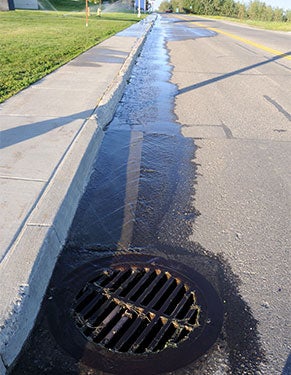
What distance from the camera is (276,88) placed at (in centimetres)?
1015

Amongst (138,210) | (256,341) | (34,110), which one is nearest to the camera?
(256,341)

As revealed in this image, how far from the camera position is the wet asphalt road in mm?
2594

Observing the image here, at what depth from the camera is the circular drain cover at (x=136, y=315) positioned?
2.50 meters

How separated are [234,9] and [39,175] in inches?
4721

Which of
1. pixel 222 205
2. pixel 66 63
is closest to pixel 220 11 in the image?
pixel 66 63

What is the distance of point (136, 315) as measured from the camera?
2791mm

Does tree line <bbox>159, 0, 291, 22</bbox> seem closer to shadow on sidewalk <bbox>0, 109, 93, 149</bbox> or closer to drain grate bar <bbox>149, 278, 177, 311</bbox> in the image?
shadow on sidewalk <bbox>0, 109, 93, 149</bbox>

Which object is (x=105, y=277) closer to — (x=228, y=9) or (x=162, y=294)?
(x=162, y=294)

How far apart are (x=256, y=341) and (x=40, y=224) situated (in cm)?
188

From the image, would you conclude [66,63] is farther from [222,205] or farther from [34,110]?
[222,205]

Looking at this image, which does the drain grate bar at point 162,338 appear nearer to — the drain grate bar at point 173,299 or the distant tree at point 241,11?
A: the drain grate bar at point 173,299

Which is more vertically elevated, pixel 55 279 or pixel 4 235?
pixel 4 235

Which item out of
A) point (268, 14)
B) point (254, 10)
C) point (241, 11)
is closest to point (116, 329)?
point (268, 14)

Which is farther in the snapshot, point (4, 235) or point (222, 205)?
point (222, 205)
